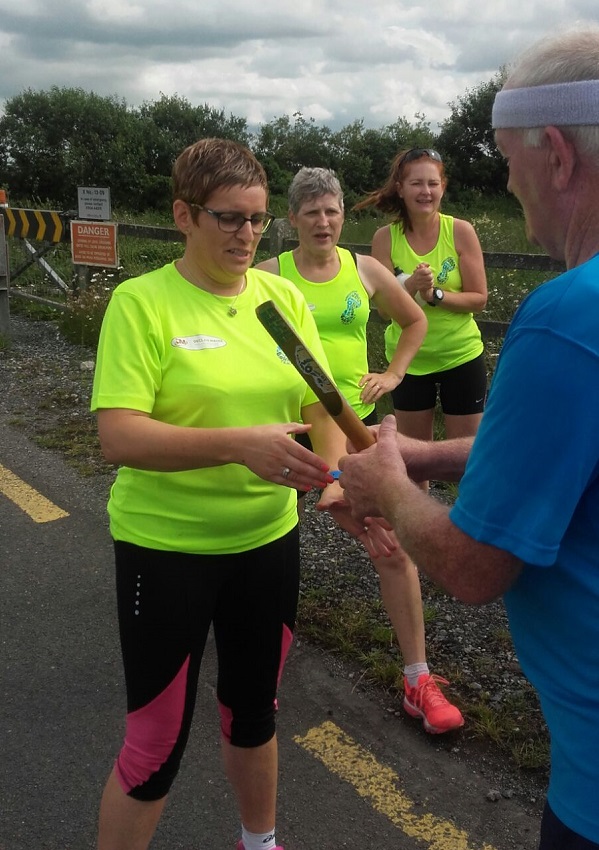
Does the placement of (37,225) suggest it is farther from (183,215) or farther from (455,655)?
(183,215)

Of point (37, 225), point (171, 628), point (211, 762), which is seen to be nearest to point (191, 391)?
point (171, 628)

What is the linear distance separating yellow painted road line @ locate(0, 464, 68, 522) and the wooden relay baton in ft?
10.9

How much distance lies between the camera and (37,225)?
1043 cm

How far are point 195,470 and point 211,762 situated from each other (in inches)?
51.8

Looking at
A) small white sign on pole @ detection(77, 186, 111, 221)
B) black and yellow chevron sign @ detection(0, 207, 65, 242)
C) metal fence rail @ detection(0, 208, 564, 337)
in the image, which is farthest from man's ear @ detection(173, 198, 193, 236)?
black and yellow chevron sign @ detection(0, 207, 65, 242)

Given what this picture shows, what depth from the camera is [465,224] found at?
4238 millimetres

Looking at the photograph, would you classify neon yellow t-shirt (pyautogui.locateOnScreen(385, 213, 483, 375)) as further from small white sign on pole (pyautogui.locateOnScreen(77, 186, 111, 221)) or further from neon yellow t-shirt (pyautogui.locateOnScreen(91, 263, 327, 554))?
small white sign on pole (pyautogui.locateOnScreen(77, 186, 111, 221))

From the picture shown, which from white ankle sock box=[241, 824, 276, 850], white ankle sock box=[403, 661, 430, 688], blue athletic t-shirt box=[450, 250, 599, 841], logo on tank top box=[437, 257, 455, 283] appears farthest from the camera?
logo on tank top box=[437, 257, 455, 283]

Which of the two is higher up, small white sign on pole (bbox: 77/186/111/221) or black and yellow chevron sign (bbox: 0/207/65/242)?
small white sign on pole (bbox: 77/186/111/221)

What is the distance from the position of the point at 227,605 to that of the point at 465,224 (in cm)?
281

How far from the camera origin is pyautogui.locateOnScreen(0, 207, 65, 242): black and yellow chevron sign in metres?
10.2

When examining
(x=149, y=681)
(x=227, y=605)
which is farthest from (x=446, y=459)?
(x=149, y=681)

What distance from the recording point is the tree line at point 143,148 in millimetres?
34250

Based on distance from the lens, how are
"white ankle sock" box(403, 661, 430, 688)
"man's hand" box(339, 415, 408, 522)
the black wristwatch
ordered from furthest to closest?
the black wristwatch, "white ankle sock" box(403, 661, 430, 688), "man's hand" box(339, 415, 408, 522)
